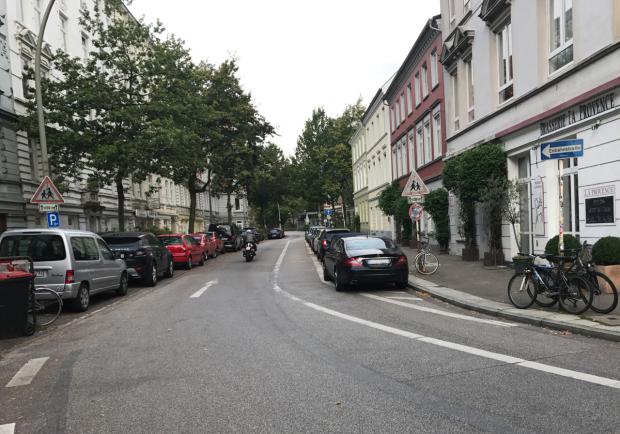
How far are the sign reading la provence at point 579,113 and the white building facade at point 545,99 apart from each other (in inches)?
1.0

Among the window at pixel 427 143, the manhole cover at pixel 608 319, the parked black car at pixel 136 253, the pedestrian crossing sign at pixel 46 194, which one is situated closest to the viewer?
the manhole cover at pixel 608 319

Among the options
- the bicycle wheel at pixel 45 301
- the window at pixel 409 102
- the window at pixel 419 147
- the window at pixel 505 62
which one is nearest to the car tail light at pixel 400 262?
the window at pixel 505 62

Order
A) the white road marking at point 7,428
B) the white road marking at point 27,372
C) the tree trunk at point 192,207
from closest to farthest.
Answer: the white road marking at point 7,428, the white road marking at point 27,372, the tree trunk at point 192,207

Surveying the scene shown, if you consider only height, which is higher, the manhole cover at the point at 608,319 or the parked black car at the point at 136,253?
the parked black car at the point at 136,253

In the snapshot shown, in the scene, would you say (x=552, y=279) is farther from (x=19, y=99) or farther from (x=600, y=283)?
(x=19, y=99)

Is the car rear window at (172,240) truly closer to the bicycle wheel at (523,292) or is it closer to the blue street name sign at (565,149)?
the bicycle wheel at (523,292)

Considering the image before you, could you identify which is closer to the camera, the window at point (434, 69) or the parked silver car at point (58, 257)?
the parked silver car at point (58, 257)

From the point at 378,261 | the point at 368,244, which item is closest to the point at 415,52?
the point at 368,244

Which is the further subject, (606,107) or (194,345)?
(606,107)

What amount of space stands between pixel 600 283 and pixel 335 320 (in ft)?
13.4

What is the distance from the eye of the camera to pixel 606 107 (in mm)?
10312

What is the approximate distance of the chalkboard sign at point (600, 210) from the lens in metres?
10.3

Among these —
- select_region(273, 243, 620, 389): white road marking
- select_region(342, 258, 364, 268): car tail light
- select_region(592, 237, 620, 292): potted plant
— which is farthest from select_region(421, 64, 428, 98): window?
select_region(273, 243, 620, 389): white road marking

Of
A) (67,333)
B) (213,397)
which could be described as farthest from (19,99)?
(213,397)
